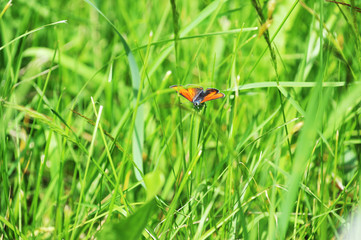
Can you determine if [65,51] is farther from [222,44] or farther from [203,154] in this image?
[203,154]

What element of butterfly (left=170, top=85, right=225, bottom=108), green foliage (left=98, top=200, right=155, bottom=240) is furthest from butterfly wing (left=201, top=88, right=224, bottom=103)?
green foliage (left=98, top=200, right=155, bottom=240)

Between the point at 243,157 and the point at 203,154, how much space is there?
1.61ft

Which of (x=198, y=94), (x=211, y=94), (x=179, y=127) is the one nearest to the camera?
(x=211, y=94)

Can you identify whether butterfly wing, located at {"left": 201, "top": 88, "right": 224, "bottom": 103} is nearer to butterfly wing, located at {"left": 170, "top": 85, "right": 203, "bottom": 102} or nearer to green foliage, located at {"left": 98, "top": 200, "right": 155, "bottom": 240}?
butterfly wing, located at {"left": 170, "top": 85, "right": 203, "bottom": 102}

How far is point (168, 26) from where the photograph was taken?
2352 millimetres

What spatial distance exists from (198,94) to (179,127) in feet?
1.09

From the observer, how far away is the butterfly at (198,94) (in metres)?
1.13

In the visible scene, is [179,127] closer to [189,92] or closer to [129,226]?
[189,92]

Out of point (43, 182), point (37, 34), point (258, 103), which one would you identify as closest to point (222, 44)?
point (258, 103)

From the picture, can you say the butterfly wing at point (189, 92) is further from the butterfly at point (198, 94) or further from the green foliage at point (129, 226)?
the green foliage at point (129, 226)

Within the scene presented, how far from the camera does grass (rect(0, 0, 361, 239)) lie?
1043mm

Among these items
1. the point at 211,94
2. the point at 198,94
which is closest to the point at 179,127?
the point at 198,94

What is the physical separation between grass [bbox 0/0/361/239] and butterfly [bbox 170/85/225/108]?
0.04 metres

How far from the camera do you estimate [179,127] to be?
157 centimetres
